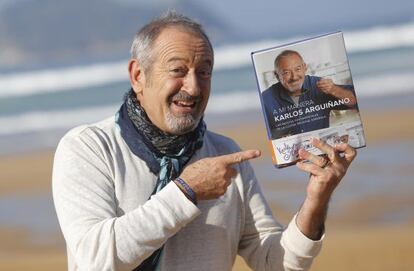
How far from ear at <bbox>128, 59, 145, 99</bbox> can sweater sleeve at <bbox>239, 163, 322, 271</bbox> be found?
44 centimetres

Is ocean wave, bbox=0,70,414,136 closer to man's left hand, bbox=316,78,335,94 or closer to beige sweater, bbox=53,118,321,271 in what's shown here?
beige sweater, bbox=53,118,321,271

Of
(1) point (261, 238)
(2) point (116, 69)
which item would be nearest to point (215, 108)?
(2) point (116, 69)

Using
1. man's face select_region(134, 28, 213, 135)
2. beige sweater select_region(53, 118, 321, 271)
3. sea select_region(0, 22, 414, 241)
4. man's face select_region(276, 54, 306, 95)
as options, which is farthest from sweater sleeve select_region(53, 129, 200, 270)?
sea select_region(0, 22, 414, 241)

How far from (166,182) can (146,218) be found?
0.27 metres

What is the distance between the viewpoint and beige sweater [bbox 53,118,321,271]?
10.1ft

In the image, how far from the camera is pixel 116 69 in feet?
83.1

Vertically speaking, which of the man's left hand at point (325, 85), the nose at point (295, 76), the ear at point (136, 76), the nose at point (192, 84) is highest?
the ear at point (136, 76)

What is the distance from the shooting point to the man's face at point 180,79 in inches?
129

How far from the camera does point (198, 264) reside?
334 cm

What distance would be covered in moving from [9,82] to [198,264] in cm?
2262

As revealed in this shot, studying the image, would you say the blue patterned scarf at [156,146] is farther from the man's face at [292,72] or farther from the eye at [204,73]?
the man's face at [292,72]

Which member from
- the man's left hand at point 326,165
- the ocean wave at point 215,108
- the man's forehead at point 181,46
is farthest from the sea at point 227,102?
the man's forehead at point 181,46

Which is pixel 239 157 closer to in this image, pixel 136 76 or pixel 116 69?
pixel 136 76

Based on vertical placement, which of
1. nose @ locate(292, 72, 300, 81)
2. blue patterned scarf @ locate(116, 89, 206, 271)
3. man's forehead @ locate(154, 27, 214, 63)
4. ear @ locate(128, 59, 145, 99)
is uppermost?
man's forehead @ locate(154, 27, 214, 63)
